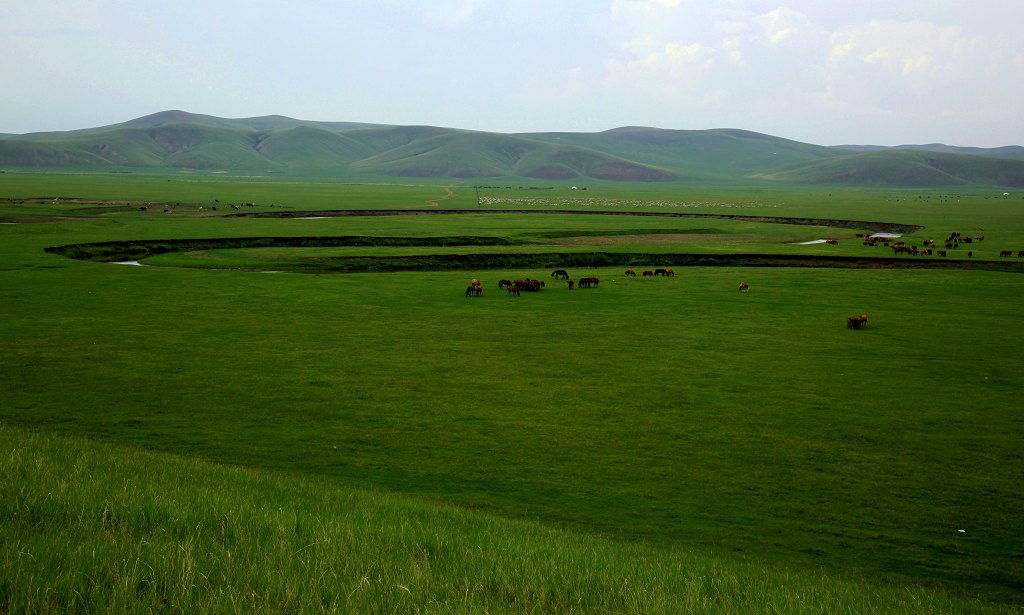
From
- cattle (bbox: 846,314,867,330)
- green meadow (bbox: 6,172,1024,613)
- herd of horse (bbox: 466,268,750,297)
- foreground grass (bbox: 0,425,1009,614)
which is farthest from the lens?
herd of horse (bbox: 466,268,750,297)

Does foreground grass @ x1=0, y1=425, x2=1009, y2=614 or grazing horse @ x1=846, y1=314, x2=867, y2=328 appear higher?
foreground grass @ x1=0, y1=425, x2=1009, y2=614

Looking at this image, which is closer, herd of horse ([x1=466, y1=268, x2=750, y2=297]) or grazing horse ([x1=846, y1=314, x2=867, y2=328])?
grazing horse ([x1=846, y1=314, x2=867, y2=328])

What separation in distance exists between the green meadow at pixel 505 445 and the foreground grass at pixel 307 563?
0.05 meters

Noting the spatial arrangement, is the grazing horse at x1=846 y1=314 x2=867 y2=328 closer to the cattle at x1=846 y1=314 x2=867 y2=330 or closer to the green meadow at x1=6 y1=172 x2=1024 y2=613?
the cattle at x1=846 y1=314 x2=867 y2=330

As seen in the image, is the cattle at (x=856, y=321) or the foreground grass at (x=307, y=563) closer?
the foreground grass at (x=307, y=563)

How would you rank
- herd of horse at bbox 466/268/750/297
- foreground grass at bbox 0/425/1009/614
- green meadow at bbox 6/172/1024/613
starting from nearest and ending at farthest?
foreground grass at bbox 0/425/1009/614, green meadow at bbox 6/172/1024/613, herd of horse at bbox 466/268/750/297

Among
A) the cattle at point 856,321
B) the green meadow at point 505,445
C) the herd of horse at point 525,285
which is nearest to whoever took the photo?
the green meadow at point 505,445

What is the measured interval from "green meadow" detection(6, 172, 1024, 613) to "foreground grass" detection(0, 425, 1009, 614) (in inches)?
1.8

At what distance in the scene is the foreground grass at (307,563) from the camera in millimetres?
6180

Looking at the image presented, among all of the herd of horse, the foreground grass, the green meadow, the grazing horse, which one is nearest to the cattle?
the grazing horse

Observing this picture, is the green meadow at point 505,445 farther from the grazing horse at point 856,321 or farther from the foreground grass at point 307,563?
the grazing horse at point 856,321

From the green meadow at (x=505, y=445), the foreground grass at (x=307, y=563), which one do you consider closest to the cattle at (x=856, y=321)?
the green meadow at (x=505, y=445)

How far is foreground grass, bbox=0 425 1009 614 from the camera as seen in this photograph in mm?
6180

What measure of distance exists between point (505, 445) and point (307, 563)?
11.1 m
